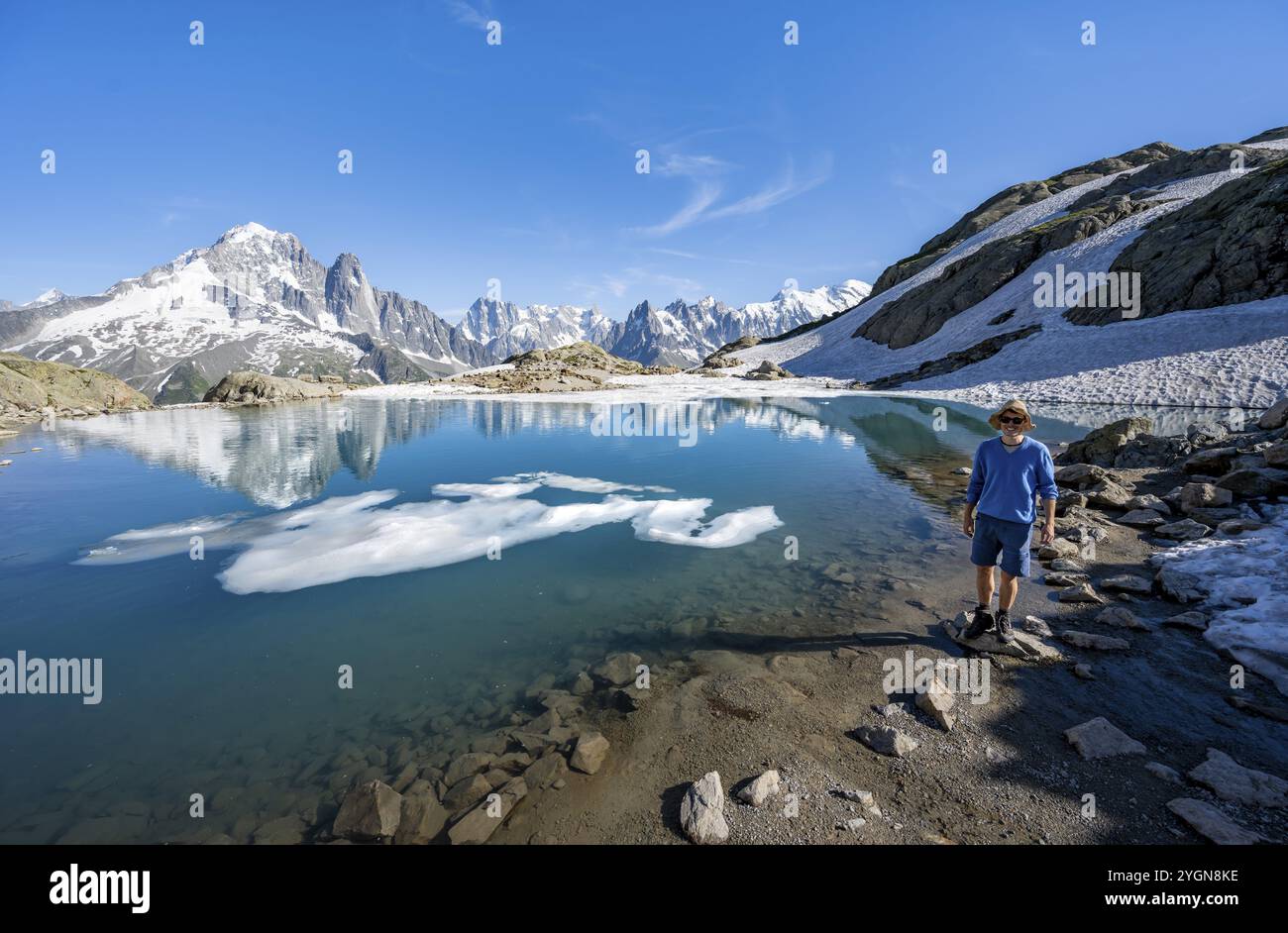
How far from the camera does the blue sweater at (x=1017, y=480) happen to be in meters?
7.37

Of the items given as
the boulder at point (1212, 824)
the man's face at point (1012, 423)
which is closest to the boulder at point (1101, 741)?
the boulder at point (1212, 824)

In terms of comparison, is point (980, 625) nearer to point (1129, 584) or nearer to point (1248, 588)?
point (1129, 584)

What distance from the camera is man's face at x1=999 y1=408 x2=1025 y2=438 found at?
734cm

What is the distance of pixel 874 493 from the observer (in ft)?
56.3

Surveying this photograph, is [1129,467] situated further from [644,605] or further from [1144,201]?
[1144,201]

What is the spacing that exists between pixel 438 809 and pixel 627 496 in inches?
488

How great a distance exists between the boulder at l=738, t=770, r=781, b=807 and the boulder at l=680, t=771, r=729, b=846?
233mm

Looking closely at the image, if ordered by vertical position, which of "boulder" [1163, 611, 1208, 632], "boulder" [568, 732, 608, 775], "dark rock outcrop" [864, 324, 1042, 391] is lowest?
"boulder" [568, 732, 608, 775]

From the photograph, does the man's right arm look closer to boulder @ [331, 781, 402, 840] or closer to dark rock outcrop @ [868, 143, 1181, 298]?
boulder @ [331, 781, 402, 840]

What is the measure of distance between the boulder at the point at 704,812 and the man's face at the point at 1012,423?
6347 mm

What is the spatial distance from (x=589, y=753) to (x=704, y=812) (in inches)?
62.6

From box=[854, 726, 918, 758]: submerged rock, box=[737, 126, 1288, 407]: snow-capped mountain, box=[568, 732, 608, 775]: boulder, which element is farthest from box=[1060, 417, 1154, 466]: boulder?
box=[737, 126, 1288, 407]: snow-capped mountain

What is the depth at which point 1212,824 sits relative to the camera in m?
4.25
